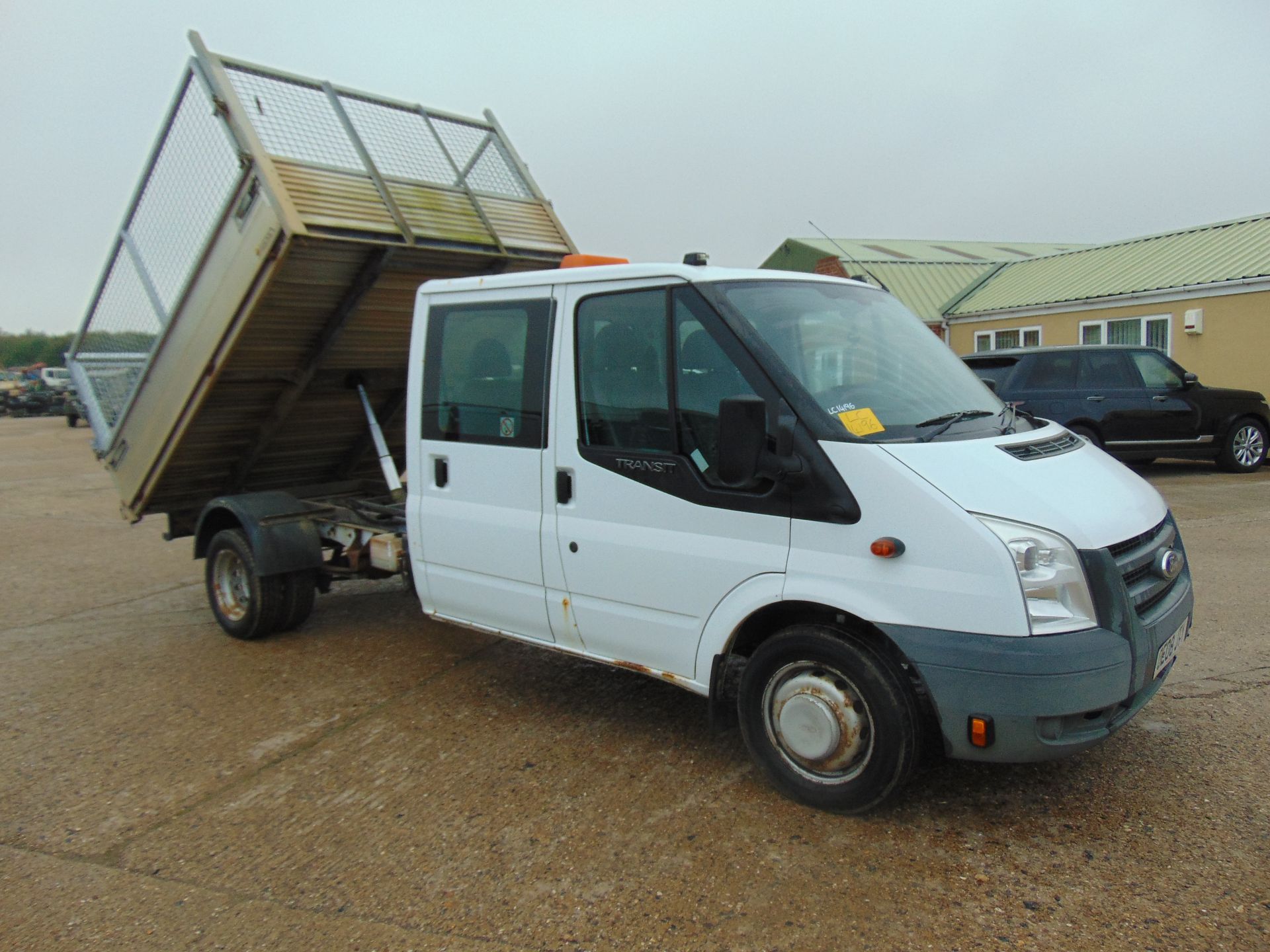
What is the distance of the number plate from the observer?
3.58 metres

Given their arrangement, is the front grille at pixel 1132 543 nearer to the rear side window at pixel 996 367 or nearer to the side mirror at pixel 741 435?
the side mirror at pixel 741 435

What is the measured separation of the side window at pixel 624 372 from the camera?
4062mm

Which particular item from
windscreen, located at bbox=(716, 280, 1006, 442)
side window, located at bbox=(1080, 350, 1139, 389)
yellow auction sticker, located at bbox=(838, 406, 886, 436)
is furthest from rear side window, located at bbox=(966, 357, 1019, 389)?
yellow auction sticker, located at bbox=(838, 406, 886, 436)

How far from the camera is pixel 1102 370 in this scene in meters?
13.2

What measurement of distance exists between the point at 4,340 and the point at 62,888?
97.6 m

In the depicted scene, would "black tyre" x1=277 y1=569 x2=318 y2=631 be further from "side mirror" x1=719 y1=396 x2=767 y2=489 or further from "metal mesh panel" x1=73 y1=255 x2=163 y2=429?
"side mirror" x1=719 y1=396 x2=767 y2=489

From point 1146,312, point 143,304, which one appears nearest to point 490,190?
point 143,304

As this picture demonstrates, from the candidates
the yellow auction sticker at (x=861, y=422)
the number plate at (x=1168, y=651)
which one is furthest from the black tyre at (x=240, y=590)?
the number plate at (x=1168, y=651)

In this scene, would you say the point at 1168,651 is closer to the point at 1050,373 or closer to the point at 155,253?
the point at 155,253

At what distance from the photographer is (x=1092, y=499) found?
11.7 feet

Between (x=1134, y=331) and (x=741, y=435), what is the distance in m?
18.0

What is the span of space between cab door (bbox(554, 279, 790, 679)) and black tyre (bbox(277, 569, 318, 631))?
2696mm

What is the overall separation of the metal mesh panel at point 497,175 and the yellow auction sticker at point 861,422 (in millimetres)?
3562

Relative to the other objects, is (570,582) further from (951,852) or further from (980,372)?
(980,372)
